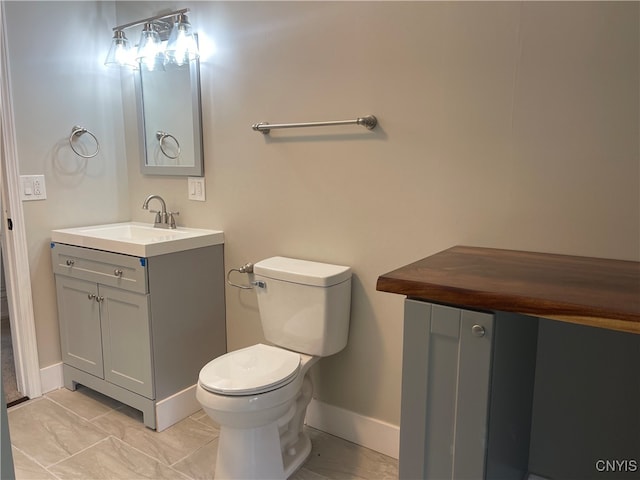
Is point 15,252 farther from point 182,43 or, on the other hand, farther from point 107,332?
point 182,43

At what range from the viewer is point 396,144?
5.88 feet

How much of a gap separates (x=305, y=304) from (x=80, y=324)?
50.3 inches

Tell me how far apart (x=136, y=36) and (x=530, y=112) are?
210 centimetres

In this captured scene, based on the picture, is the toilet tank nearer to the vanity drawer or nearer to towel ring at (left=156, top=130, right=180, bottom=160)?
the vanity drawer

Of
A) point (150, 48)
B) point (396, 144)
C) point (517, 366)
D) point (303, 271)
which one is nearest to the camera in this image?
point (517, 366)

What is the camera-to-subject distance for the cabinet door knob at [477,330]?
3.66ft

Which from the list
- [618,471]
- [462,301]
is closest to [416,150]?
[462,301]

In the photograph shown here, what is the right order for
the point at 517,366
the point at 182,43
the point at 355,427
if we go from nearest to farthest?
the point at 517,366
the point at 355,427
the point at 182,43

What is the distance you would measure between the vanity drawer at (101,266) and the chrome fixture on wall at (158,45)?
1042 millimetres

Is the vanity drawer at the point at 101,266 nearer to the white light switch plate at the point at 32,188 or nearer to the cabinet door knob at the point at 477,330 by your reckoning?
the white light switch plate at the point at 32,188

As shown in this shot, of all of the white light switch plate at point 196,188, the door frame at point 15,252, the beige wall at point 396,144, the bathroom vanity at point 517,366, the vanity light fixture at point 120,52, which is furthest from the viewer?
the vanity light fixture at point 120,52

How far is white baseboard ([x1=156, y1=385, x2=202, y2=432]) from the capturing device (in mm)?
2113

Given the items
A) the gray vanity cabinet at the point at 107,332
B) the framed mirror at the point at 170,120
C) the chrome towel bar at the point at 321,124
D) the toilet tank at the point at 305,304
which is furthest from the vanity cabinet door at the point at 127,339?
the chrome towel bar at the point at 321,124

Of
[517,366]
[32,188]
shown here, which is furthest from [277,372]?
[32,188]
